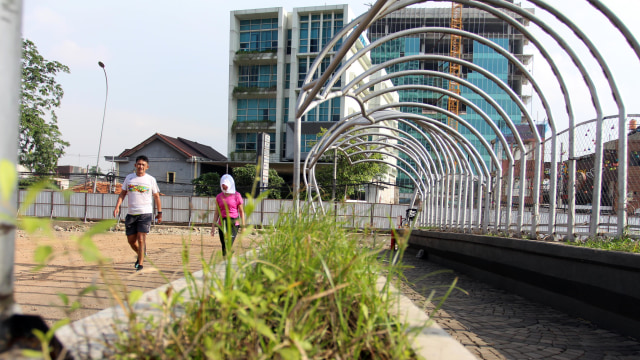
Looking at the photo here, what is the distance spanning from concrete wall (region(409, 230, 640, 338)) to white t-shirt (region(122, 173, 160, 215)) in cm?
601

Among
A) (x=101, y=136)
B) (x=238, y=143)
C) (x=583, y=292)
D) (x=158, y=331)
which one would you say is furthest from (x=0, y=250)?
(x=238, y=143)

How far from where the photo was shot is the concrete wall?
479 cm

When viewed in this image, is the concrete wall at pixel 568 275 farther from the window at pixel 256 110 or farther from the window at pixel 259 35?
the window at pixel 259 35

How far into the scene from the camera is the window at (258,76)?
48156mm

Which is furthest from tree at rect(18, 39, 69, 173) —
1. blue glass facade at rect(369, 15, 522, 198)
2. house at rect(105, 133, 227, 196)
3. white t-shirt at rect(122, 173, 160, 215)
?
blue glass facade at rect(369, 15, 522, 198)

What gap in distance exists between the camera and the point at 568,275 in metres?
5.95

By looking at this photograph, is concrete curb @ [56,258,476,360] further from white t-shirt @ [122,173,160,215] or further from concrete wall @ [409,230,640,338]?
white t-shirt @ [122,173,160,215]

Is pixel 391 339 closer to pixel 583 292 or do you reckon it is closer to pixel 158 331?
pixel 158 331

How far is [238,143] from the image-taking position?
4769cm

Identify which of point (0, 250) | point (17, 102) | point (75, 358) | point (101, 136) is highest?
point (101, 136)

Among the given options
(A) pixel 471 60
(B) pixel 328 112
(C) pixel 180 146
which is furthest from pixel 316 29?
(A) pixel 471 60

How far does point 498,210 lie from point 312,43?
131 feet

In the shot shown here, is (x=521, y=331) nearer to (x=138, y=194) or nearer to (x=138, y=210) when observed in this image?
(x=138, y=210)

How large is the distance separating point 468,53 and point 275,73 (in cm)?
4478
